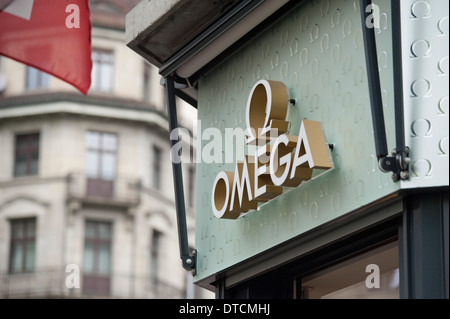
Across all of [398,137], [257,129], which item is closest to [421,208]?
[398,137]

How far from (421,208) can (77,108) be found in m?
33.7

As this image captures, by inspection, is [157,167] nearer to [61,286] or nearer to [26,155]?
[26,155]

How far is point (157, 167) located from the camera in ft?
135

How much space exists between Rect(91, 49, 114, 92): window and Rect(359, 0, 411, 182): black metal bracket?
34.4 meters

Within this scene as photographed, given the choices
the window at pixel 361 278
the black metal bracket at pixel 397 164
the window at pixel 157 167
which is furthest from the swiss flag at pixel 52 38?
the window at pixel 157 167

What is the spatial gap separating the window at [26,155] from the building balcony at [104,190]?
166cm

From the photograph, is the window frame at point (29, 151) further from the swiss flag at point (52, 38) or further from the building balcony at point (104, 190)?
the swiss flag at point (52, 38)

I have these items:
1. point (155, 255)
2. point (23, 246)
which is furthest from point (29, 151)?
point (155, 255)

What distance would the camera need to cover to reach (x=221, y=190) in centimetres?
806

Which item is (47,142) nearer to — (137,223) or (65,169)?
(65,169)

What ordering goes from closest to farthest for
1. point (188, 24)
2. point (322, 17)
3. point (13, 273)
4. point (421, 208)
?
1. point (421, 208)
2. point (322, 17)
3. point (188, 24)
4. point (13, 273)

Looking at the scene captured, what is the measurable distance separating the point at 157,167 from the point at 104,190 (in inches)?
106

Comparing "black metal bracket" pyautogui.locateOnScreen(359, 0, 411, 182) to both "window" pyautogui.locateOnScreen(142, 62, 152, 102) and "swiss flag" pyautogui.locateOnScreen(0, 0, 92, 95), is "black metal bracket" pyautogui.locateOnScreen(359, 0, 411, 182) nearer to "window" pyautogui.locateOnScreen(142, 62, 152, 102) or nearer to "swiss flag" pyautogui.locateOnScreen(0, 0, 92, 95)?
"swiss flag" pyautogui.locateOnScreen(0, 0, 92, 95)

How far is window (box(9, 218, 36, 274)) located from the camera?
38.8m
